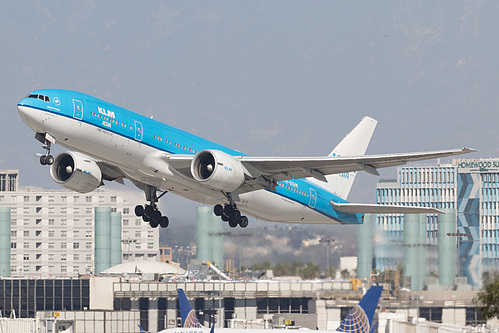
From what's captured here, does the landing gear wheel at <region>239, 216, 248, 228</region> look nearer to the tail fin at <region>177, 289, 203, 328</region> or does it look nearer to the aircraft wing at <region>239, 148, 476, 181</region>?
the aircraft wing at <region>239, 148, 476, 181</region>

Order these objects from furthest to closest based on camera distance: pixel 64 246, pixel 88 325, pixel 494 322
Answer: pixel 64 246 → pixel 88 325 → pixel 494 322

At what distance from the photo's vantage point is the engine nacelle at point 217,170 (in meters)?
45.7

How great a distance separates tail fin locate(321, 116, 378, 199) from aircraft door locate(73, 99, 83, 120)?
16887 mm

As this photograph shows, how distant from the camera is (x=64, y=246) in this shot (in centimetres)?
19375

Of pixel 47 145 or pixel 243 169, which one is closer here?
pixel 47 145

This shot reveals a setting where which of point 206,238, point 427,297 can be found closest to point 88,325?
point 206,238

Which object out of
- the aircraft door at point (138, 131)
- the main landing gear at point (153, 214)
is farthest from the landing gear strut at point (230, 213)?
the aircraft door at point (138, 131)

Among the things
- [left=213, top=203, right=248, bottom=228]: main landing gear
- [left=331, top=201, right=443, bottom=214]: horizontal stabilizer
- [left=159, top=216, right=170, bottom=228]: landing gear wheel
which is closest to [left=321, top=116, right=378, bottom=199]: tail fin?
[left=331, top=201, right=443, bottom=214]: horizontal stabilizer

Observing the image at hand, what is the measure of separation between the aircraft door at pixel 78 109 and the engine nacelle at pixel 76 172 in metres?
5.63

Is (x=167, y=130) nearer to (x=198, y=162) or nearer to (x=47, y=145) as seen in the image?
(x=198, y=162)

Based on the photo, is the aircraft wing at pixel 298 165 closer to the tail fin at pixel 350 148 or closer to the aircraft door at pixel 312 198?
the aircraft door at pixel 312 198

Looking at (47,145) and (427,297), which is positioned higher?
(47,145)

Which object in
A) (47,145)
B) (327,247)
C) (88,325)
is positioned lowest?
(88,325)

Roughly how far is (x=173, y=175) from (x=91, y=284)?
57.5 m
